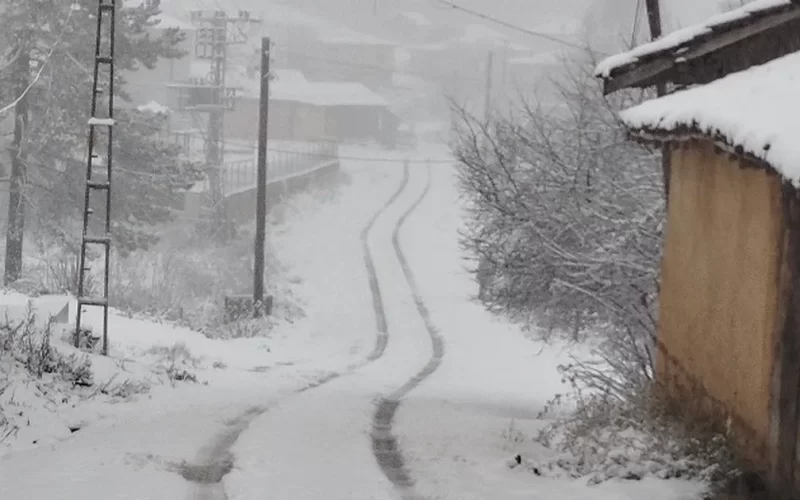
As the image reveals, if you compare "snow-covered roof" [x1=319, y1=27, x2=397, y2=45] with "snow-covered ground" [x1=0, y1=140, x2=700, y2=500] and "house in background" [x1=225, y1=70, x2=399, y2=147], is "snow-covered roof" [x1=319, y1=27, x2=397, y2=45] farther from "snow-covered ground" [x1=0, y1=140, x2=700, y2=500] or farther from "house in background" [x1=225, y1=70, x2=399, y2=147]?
"snow-covered ground" [x1=0, y1=140, x2=700, y2=500]

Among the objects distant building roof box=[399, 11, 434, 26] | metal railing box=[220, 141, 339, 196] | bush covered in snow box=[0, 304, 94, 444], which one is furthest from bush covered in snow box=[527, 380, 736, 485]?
distant building roof box=[399, 11, 434, 26]

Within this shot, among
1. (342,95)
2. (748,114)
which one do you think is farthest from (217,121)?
(748,114)

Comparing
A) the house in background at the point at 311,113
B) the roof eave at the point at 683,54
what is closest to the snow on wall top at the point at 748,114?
the roof eave at the point at 683,54

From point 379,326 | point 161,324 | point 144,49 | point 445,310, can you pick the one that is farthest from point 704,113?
point 144,49

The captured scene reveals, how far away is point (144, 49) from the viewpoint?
35.7 metres

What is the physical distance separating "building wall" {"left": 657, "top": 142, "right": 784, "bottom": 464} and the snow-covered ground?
1007 millimetres

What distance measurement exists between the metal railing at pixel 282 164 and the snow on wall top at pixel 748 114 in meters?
37.9

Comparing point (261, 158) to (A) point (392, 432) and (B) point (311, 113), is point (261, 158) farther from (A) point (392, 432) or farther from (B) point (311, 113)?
(B) point (311, 113)

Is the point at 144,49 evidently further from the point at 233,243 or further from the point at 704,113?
the point at 704,113

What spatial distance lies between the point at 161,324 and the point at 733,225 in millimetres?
18316

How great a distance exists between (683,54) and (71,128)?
26.2 m

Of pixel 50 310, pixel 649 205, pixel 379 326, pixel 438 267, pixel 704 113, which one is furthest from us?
pixel 438 267

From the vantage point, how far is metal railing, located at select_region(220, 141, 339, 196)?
50.8 meters

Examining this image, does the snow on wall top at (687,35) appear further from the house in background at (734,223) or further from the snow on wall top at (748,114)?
the snow on wall top at (748,114)
